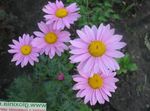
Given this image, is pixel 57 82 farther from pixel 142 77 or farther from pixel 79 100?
pixel 142 77

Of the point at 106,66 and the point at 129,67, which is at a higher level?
the point at 129,67

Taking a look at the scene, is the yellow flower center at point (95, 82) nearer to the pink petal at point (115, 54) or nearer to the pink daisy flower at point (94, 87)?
the pink daisy flower at point (94, 87)

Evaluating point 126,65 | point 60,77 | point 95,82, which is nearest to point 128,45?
point 126,65

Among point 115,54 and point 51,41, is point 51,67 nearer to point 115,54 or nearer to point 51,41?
point 51,41

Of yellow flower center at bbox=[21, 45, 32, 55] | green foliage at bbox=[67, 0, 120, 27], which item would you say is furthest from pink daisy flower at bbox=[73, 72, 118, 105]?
green foliage at bbox=[67, 0, 120, 27]

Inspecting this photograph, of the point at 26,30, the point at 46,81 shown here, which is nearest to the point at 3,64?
the point at 26,30

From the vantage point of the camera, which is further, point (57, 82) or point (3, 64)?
point (3, 64)
